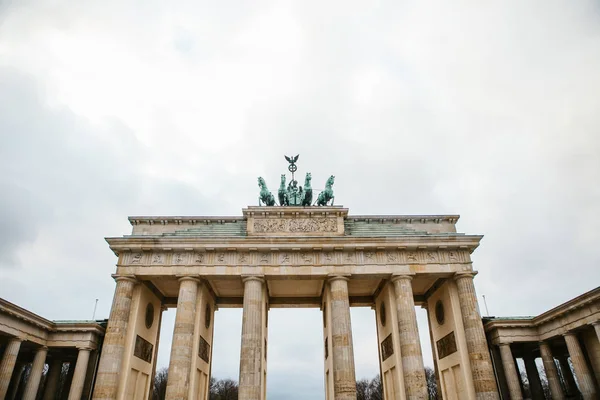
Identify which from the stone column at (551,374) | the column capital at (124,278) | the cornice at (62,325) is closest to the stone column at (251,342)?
the column capital at (124,278)

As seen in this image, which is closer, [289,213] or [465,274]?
[465,274]

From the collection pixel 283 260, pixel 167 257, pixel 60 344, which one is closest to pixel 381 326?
pixel 283 260

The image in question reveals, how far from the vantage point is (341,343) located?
77.6ft

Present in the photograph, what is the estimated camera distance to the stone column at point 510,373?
2386 cm

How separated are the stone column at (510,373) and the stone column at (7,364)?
1110 inches

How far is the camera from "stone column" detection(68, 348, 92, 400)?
2294 cm

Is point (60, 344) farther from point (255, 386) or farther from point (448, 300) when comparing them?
point (448, 300)

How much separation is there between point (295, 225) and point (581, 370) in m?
18.3

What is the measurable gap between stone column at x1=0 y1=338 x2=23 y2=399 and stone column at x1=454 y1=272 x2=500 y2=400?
83.7 ft

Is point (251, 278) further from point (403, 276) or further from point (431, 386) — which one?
point (431, 386)

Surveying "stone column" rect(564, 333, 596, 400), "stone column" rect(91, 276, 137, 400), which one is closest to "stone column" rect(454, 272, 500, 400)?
"stone column" rect(564, 333, 596, 400)

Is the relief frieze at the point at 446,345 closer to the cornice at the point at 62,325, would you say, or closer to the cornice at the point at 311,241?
the cornice at the point at 311,241

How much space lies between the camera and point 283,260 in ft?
85.4

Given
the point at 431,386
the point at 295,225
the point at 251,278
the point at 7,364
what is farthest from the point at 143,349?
the point at 431,386
